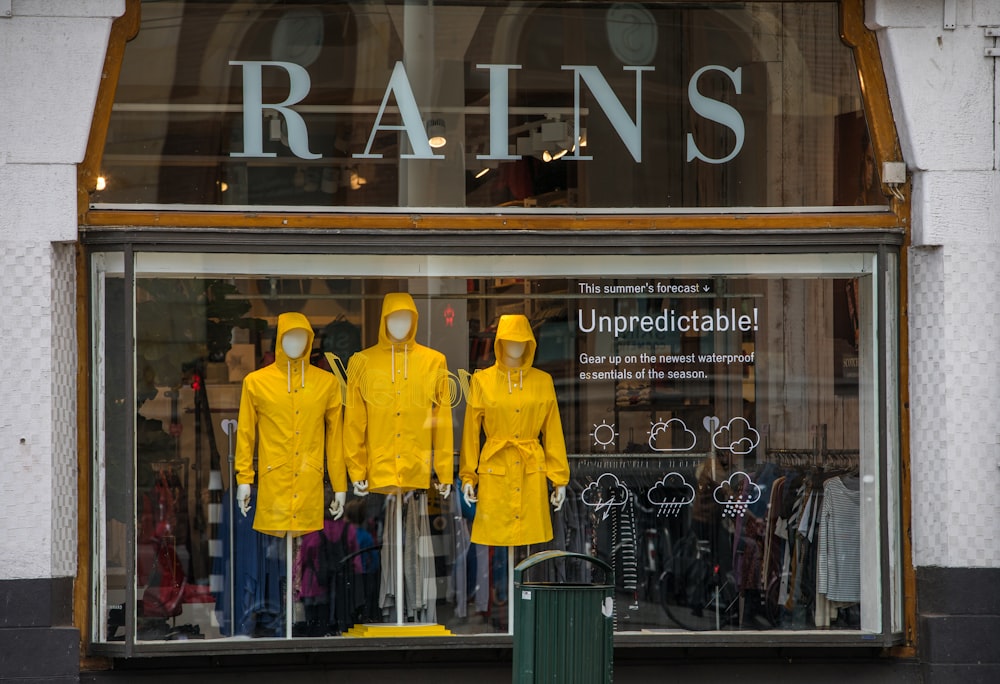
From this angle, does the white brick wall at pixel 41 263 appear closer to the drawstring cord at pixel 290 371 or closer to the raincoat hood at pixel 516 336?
the drawstring cord at pixel 290 371

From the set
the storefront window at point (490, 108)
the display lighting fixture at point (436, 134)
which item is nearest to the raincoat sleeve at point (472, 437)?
the storefront window at point (490, 108)

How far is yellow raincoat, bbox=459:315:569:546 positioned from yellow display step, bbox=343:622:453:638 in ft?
2.00

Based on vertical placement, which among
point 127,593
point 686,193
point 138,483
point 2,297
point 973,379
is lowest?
point 127,593

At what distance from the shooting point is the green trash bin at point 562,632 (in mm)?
6453

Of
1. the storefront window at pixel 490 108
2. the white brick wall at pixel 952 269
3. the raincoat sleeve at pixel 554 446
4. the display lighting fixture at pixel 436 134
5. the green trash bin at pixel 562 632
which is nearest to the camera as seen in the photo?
the green trash bin at pixel 562 632

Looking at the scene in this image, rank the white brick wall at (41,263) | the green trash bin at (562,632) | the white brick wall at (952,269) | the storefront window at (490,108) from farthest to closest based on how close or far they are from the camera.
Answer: the storefront window at (490,108) < the white brick wall at (952,269) < the white brick wall at (41,263) < the green trash bin at (562,632)

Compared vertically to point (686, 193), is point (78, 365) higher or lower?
lower

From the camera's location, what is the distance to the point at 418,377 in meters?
8.42

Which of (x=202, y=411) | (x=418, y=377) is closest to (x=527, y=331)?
(x=418, y=377)

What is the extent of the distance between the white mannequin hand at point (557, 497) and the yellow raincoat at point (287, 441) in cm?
129

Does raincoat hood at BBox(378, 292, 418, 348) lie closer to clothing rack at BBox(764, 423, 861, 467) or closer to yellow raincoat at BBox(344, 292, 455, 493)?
yellow raincoat at BBox(344, 292, 455, 493)

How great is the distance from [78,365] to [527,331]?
2683 millimetres

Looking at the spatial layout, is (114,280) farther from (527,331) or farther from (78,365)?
(527,331)

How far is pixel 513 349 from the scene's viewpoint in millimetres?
8438
